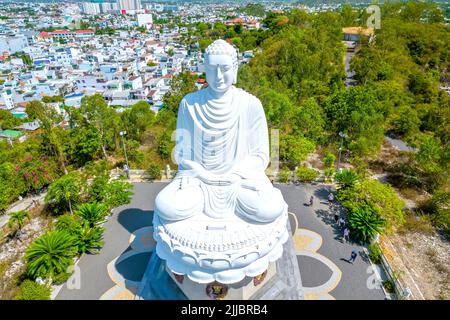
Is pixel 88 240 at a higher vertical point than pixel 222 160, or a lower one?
lower

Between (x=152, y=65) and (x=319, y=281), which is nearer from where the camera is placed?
(x=319, y=281)

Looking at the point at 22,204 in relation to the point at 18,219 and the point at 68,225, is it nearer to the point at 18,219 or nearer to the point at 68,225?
the point at 18,219

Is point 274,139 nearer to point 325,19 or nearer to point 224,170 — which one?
point 224,170

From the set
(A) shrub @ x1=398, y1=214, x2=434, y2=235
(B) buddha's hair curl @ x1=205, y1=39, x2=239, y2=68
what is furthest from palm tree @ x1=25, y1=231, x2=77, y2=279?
(A) shrub @ x1=398, y1=214, x2=434, y2=235

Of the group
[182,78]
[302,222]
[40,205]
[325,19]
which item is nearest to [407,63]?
[325,19]

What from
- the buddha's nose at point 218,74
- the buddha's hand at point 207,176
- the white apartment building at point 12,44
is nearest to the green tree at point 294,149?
the buddha's hand at point 207,176

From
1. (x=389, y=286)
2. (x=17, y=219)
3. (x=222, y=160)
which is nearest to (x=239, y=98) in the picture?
(x=222, y=160)

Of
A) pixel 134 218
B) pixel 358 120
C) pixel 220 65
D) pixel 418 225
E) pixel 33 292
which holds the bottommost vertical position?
pixel 418 225

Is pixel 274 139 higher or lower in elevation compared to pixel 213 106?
lower
